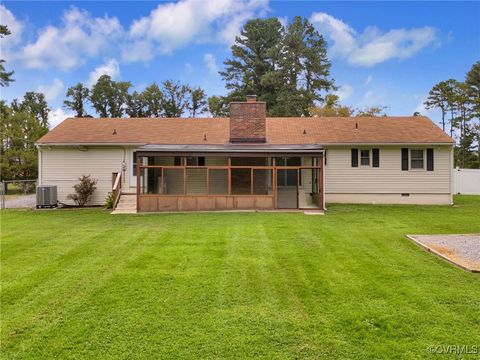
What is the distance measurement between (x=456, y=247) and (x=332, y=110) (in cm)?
2600

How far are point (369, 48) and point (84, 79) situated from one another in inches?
1294

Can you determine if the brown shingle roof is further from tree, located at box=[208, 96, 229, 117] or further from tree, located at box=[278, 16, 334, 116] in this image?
tree, located at box=[208, 96, 229, 117]

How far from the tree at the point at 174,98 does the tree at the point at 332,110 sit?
16.7m

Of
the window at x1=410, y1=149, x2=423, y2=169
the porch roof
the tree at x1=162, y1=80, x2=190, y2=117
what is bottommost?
the window at x1=410, y1=149, x2=423, y2=169

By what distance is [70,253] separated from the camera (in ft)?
24.8

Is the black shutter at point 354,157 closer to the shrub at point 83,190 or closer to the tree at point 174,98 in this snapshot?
the shrub at point 83,190

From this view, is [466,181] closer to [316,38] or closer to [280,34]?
[316,38]

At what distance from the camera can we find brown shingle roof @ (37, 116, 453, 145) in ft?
55.6

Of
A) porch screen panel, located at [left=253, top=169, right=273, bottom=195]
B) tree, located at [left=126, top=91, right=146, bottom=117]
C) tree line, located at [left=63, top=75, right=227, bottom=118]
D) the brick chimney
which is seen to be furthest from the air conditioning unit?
tree, located at [left=126, top=91, right=146, bottom=117]

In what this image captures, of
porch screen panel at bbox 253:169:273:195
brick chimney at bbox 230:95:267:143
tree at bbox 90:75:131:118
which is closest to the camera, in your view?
porch screen panel at bbox 253:169:273:195

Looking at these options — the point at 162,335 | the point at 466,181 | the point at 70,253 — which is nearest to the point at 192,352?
the point at 162,335

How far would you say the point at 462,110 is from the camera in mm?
36562

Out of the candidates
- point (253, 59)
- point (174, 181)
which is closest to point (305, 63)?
point (253, 59)

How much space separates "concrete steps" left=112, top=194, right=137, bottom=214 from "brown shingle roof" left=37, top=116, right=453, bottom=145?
271cm
